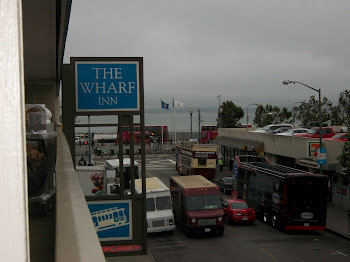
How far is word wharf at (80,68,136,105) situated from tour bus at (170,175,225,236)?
12.7m

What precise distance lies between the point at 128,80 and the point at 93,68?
0.83m

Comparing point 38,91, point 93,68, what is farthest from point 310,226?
point 93,68

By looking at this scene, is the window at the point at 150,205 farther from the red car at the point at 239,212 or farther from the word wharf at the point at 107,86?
the word wharf at the point at 107,86

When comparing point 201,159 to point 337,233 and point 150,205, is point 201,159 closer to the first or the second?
point 150,205

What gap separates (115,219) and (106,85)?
3.16m

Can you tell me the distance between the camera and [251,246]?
795 inches

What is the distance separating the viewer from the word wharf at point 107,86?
10469 millimetres

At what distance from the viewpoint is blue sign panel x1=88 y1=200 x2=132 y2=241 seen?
35.3 ft

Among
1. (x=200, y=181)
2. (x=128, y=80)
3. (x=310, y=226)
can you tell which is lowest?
(x=310, y=226)

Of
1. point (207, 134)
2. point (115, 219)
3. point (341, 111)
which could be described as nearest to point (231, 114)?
point (207, 134)

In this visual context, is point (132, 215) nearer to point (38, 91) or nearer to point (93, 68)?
point (93, 68)

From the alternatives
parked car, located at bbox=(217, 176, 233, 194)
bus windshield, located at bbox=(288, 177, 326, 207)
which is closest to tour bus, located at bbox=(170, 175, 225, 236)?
bus windshield, located at bbox=(288, 177, 326, 207)

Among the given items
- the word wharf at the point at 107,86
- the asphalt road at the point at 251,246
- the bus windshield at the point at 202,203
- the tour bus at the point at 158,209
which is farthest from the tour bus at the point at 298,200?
the word wharf at the point at 107,86

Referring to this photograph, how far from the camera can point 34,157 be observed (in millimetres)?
4613
